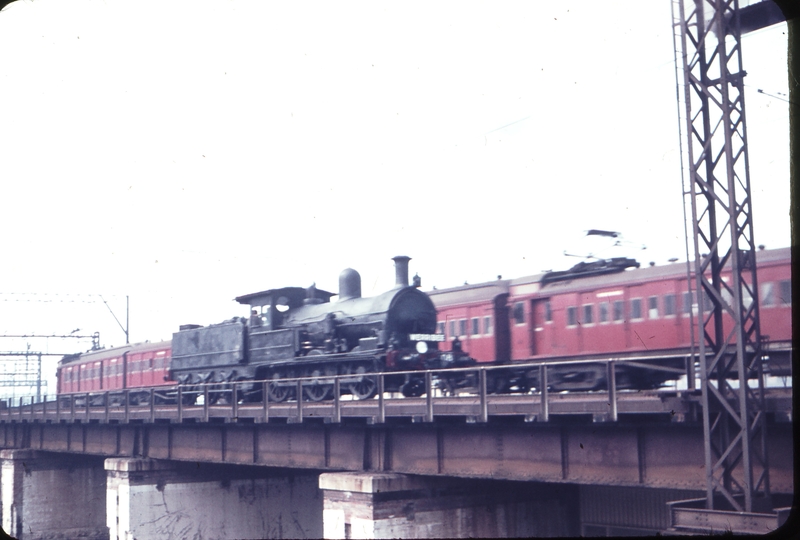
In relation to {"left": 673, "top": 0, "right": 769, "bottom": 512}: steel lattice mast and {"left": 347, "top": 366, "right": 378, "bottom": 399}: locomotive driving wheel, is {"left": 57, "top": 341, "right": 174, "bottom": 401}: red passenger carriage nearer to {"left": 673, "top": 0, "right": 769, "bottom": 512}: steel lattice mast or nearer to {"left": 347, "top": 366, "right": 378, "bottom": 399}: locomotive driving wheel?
{"left": 347, "top": 366, "right": 378, "bottom": 399}: locomotive driving wheel

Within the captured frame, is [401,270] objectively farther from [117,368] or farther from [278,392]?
[117,368]

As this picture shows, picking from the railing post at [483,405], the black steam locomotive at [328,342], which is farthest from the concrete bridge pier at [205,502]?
the railing post at [483,405]

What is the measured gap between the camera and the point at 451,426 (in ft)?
55.3

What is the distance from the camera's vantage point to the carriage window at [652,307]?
20141 millimetres

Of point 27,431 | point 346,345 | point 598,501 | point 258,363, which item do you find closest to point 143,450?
point 258,363

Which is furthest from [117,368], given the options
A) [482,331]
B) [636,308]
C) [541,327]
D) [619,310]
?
[636,308]

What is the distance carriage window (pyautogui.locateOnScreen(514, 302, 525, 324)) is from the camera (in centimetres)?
2328

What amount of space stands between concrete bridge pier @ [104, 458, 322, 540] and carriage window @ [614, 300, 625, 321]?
45.2 ft

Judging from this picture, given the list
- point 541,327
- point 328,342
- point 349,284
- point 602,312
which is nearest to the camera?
point 602,312

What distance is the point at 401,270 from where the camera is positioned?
24.3 m

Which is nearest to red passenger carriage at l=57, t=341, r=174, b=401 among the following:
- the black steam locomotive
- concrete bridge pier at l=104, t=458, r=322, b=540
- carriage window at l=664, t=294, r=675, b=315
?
concrete bridge pier at l=104, t=458, r=322, b=540

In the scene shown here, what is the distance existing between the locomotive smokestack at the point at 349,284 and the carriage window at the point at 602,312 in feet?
25.0

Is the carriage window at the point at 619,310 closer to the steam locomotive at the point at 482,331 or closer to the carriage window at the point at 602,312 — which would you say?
the steam locomotive at the point at 482,331

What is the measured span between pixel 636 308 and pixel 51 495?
28776mm
